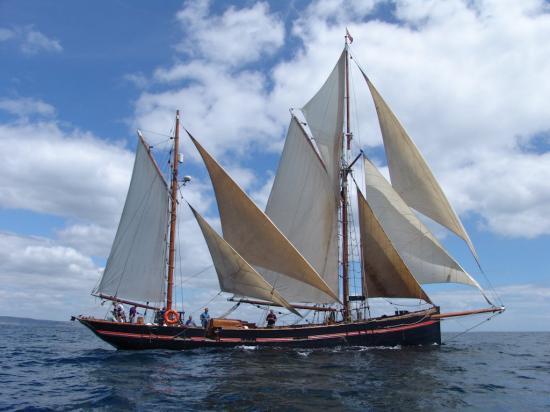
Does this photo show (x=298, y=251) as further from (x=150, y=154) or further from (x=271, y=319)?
(x=150, y=154)

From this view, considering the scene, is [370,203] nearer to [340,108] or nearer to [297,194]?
[297,194]

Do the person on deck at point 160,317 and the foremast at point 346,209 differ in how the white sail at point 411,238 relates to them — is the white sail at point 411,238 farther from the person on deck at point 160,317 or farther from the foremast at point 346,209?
the person on deck at point 160,317

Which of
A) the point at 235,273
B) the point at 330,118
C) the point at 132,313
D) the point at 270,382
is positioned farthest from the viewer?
the point at 330,118

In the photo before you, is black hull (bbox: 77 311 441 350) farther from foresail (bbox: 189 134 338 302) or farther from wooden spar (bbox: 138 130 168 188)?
wooden spar (bbox: 138 130 168 188)

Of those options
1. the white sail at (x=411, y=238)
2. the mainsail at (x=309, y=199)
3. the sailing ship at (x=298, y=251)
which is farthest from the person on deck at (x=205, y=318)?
the white sail at (x=411, y=238)

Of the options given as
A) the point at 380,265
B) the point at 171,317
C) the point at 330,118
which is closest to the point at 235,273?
the point at 171,317

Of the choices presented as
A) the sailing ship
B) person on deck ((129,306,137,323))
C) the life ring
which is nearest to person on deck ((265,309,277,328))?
the sailing ship

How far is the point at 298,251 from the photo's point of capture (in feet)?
120

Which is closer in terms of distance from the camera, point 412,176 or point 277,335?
point 277,335

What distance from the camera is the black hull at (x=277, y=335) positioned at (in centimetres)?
3359

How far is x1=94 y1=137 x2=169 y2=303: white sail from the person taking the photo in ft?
117

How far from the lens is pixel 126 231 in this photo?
36.6 metres

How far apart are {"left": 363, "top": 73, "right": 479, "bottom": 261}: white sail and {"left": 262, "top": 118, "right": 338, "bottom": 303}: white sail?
18.0ft

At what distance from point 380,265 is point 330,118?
515 inches
